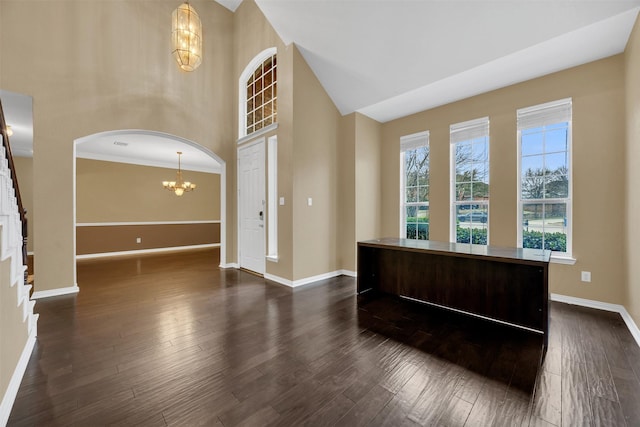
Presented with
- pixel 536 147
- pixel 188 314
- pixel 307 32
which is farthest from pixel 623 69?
pixel 188 314

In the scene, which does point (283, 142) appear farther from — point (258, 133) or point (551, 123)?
point (551, 123)

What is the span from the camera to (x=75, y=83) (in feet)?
12.0

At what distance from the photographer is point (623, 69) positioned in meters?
2.84

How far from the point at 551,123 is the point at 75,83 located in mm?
6206

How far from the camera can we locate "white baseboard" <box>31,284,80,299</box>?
11.1 ft

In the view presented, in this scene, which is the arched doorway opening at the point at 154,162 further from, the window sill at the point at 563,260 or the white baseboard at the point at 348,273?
the window sill at the point at 563,260

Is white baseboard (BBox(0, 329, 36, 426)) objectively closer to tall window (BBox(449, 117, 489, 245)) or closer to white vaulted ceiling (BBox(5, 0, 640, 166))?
white vaulted ceiling (BBox(5, 0, 640, 166))

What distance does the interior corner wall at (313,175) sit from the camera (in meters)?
3.96

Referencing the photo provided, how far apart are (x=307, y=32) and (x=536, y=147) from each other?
3.35 m

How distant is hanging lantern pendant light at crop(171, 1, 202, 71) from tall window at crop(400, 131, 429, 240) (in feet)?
11.1

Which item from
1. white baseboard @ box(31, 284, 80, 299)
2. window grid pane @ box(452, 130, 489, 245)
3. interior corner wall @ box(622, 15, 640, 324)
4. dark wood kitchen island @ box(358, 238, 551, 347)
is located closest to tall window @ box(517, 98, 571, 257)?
window grid pane @ box(452, 130, 489, 245)

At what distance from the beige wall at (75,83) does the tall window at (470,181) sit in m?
4.38

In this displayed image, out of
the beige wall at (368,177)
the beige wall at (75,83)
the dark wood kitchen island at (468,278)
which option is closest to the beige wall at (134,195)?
the beige wall at (75,83)

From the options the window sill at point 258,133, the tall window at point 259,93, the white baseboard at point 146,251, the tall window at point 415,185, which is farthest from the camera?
the white baseboard at point 146,251
